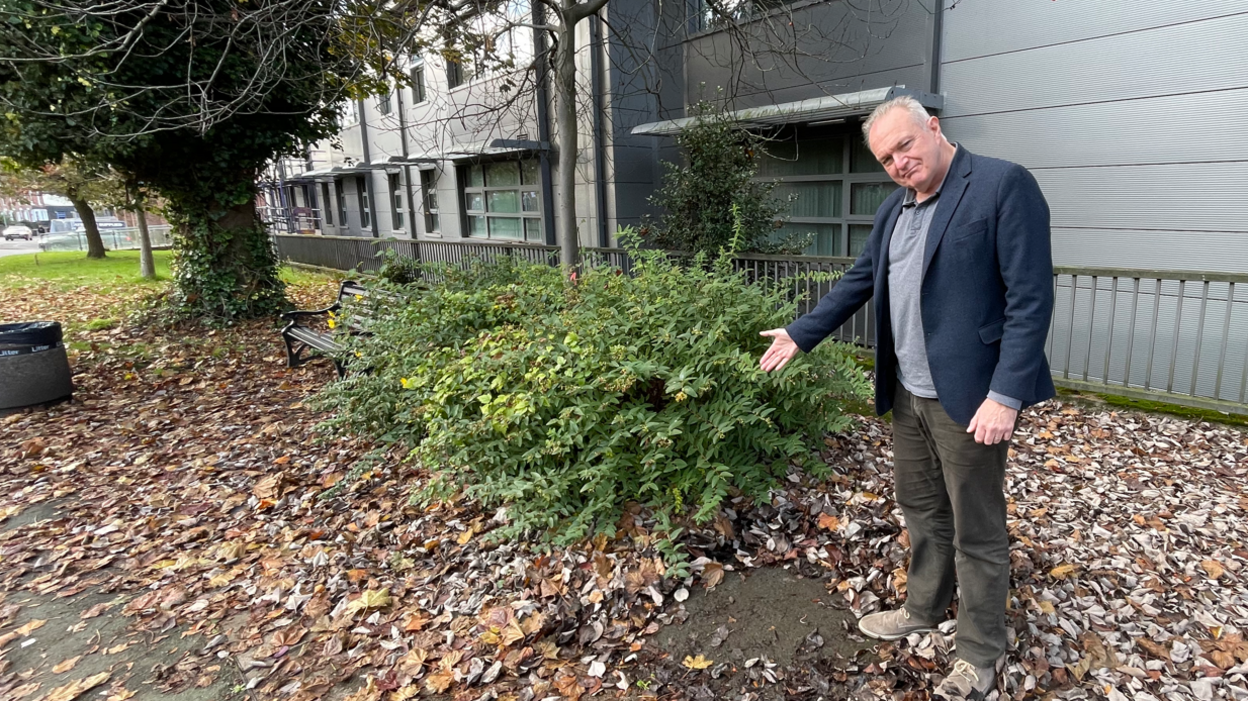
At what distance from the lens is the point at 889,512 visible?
337 centimetres

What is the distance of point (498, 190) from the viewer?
14.6m

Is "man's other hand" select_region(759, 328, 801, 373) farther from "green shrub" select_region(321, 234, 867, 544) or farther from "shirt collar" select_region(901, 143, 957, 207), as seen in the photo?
"shirt collar" select_region(901, 143, 957, 207)

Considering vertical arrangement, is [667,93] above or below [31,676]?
above

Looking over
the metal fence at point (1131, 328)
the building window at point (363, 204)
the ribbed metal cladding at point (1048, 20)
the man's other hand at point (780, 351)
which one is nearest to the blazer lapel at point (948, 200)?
the man's other hand at point (780, 351)

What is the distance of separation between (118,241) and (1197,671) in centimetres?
4121

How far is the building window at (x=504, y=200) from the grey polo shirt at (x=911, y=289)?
36.7 feet

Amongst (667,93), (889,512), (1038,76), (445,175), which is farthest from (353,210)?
(889,512)

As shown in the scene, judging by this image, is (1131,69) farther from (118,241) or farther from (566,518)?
(118,241)

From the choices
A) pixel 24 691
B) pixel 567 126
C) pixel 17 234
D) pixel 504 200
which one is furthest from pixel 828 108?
pixel 17 234

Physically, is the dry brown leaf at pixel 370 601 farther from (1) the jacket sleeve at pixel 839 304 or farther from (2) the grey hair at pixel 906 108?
(2) the grey hair at pixel 906 108

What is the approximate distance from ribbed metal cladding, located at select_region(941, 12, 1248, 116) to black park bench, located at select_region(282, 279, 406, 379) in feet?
22.2

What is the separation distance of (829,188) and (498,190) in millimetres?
7629

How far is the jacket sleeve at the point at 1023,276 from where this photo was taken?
75.0 inches

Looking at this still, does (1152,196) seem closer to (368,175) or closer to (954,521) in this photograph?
(954,521)
